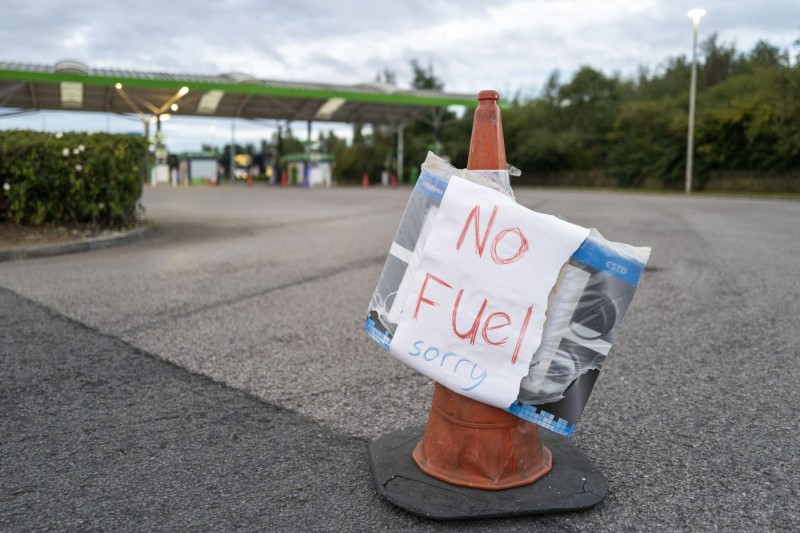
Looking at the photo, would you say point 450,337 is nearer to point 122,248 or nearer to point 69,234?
point 122,248

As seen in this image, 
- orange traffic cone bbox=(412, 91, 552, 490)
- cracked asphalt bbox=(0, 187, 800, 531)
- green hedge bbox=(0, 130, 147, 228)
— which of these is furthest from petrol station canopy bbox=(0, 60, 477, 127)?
orange traffic cone bbox=(412, 91, 552, 490)

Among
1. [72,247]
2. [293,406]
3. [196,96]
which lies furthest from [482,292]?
[196,96]

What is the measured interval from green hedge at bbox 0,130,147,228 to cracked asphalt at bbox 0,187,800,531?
287 centimetres

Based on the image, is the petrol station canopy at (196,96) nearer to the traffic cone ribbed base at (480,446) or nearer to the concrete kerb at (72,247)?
the concrete kerb at (72,247)

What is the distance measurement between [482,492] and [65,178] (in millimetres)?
9137

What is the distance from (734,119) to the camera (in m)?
36.8

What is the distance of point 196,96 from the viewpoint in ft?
113

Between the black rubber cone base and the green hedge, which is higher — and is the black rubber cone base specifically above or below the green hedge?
below

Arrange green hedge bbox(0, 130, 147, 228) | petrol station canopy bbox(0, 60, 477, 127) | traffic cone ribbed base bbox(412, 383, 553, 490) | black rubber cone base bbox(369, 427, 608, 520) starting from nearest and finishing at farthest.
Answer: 1. black rubber cone base bbox(369, 427, 608, 520)
2. traffic cone ribbed base bbox(412, 383, 553, 490)
3. green hedge bbox(0, 130, 147, 228)
4. petrol station canopy bbox(0, 60, 477, 127)

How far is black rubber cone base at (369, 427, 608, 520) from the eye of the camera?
90.4 inches

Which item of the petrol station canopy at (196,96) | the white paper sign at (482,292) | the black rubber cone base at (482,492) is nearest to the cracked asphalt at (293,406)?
the black rubber cone base at (482,492)

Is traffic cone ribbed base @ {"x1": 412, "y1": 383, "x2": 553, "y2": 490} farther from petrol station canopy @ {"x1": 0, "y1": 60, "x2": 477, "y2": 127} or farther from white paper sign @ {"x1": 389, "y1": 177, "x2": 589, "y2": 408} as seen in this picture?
petrol station canopy @ {"x1": 0, "y1": 60, "x2": 477, "y2": 127}

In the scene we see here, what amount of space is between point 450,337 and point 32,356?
3.02m

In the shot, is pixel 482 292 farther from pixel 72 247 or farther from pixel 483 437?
pixel 72 247
